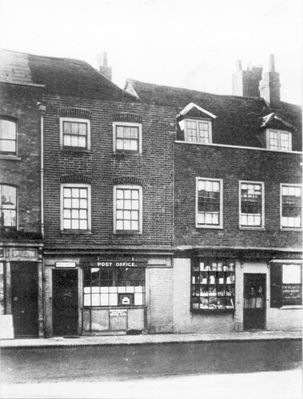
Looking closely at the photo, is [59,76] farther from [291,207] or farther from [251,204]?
[291,207]

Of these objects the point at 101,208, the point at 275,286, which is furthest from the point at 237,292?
the point at 101,208

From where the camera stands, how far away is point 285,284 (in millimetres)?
21906

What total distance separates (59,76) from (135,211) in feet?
18.6

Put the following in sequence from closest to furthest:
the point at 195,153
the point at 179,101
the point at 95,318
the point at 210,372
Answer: the point at 210,372 < the point at 95,318 < the point at 195,153 < the point at 179,101

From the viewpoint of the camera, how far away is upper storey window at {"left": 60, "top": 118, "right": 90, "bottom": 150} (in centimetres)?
1959

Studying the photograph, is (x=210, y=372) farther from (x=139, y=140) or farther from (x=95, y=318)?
(x=139, y=140)

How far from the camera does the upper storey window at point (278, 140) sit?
23.1 metres

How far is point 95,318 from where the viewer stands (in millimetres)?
19578

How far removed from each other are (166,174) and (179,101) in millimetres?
4350

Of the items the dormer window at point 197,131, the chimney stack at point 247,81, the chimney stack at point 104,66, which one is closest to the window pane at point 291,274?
the dormer window at point 197,131

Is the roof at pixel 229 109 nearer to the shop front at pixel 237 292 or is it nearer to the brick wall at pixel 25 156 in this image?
the shop front at pixel 237 292

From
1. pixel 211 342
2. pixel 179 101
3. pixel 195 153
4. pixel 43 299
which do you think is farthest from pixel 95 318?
pixel 179 101

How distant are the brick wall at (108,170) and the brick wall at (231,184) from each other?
601 mm

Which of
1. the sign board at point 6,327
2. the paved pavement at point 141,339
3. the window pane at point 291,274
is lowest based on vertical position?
the paved pavement at point 141,339
